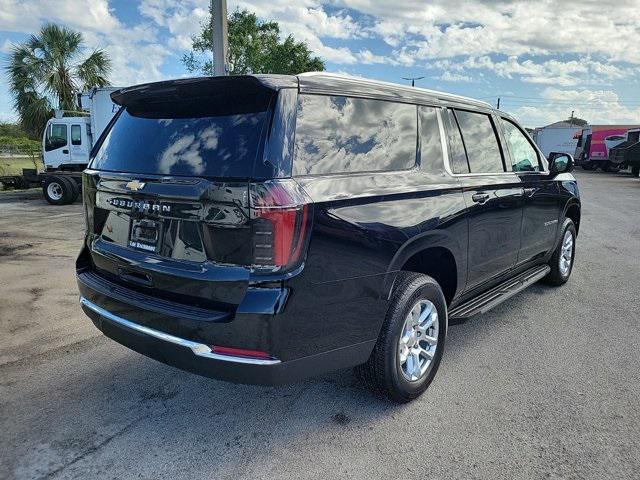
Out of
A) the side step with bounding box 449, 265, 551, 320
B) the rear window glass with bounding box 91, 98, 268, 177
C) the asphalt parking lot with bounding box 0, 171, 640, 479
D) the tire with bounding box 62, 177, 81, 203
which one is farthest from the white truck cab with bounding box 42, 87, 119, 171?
the side step with bounding box 449, 265, 551, 320

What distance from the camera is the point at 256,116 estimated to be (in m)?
2.47

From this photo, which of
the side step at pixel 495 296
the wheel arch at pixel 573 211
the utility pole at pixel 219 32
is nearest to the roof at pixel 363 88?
the side step at pixel 495 296

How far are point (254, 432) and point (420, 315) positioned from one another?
1249 mm

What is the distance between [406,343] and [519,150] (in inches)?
98.1

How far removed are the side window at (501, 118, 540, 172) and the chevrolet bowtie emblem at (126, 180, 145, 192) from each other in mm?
3188

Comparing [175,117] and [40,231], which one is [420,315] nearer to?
[175,117]

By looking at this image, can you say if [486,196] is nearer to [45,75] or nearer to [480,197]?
[480,197]

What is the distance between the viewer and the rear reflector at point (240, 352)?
7.65ft

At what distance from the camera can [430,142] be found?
3350 millimetres

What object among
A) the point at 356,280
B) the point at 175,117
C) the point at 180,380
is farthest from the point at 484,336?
the point at 175,117

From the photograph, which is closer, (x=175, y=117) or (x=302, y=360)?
(x=302, y=360)

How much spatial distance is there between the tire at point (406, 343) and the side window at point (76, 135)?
16559 mm

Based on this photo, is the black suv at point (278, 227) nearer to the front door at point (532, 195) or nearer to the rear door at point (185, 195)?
the rear door at point (185, 195)

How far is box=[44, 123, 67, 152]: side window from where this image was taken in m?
16.7
